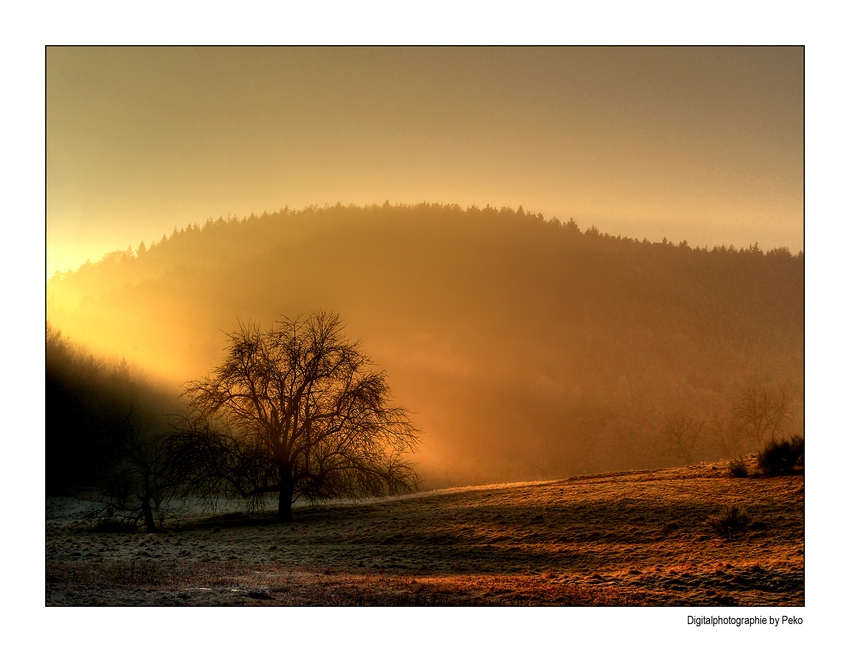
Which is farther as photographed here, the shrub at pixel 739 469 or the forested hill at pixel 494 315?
the forested hill at pixel 494 315

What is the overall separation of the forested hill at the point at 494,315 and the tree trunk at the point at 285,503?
259cm

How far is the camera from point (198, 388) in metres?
12.2

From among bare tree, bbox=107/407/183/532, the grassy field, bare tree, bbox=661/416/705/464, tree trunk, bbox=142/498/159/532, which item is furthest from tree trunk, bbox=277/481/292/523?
bare tree, bbox=661/416/705/464

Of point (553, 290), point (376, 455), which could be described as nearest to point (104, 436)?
point (376, 455)

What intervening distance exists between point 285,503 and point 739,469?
819 centimetres

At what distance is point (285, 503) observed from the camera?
12164 millimetres

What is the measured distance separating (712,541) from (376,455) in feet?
19.3

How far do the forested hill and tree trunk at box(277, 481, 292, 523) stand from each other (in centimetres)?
259

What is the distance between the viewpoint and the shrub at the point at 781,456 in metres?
11.5

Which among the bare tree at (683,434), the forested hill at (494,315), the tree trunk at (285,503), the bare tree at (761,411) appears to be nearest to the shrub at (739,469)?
the forested hill at (494,315)

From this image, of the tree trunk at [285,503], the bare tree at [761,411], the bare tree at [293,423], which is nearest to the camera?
the tree trunk at [285,503]

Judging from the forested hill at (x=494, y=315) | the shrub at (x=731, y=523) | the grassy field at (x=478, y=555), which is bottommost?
the grassy field at (x=478, y=555)

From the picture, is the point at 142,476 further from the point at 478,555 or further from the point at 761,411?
the point at 761,411

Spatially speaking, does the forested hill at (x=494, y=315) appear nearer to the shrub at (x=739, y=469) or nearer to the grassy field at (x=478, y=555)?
the shrub at (x=739, y=469)
